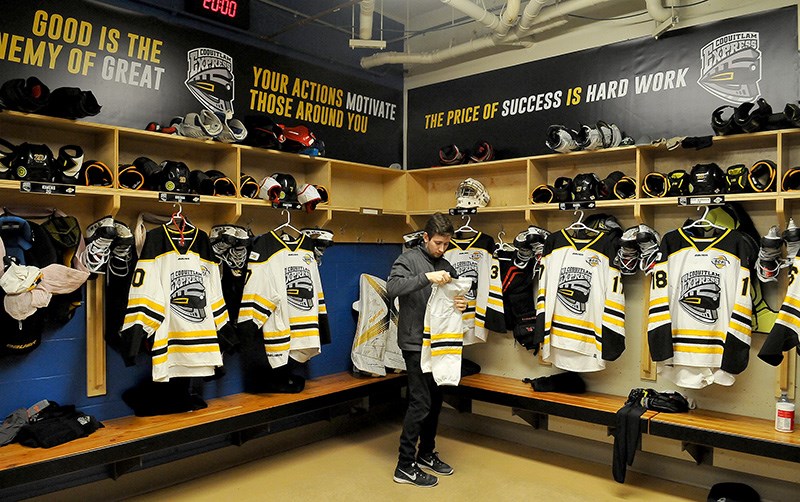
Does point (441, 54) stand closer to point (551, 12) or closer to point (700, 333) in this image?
point (551, 12)

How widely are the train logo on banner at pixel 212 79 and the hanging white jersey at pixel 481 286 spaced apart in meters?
2.06

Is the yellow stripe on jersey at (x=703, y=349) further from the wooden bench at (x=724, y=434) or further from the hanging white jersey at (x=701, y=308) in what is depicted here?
the wooden bench at (x=724, y=434)

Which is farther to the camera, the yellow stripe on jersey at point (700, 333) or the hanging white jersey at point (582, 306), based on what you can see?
the hanging white jersey at point (582, 306)

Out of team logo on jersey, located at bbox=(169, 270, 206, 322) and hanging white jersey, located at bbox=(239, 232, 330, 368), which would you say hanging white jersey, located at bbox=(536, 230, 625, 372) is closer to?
hanging white jersey, located at bbox=(239, 232, 330, 368)

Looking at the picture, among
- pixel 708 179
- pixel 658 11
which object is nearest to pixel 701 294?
pixel 708 179

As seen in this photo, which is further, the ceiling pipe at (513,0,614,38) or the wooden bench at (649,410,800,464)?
the ceiling pipe at (513,0,614,38)

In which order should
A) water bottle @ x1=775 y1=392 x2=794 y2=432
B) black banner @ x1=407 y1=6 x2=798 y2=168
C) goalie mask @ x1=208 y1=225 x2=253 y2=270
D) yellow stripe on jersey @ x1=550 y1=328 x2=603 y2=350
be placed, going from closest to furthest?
water bottle @ x1=775 y1=392 x2=794 y2=432, black banner @ x1=407 y1=6 x2=798 y2=168, goalie mask @ x1=208 y1=225 x2=253 y2=270, yellow stripe on jersey @ x1=550 y1=328 x2=603 y2=350

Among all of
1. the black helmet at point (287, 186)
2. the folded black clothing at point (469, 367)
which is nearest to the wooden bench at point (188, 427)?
the folded black clothing at point (469, 367)

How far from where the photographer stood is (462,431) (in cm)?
491

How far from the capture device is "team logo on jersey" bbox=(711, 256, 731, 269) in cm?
342

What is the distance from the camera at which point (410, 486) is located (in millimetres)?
3666

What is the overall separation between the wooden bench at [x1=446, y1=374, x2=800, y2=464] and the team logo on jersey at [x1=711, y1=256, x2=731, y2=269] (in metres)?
0.92

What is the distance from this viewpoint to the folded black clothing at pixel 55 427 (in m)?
2.91

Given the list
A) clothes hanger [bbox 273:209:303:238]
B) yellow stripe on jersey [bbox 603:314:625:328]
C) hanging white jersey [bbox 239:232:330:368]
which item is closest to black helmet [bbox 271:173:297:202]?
clothes hanger [bbox 273:209:303:238]
